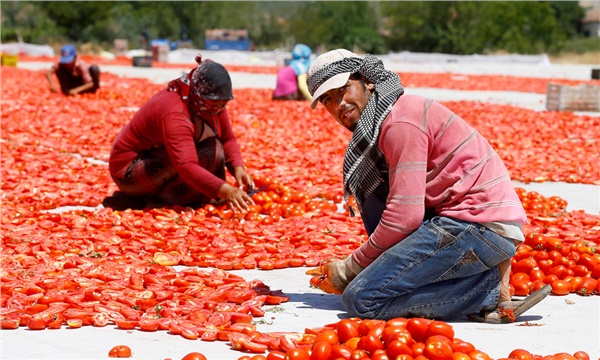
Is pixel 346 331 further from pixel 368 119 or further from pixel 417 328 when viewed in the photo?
pixel 368 119

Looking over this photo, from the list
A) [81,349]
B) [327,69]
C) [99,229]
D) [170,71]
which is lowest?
[170,71]

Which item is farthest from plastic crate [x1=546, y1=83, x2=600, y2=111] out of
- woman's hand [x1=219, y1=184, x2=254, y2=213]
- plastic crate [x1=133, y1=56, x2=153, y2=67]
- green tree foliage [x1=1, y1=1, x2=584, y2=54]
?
green tree foliage [x1=1, y1=1, x2=584, y2=54]

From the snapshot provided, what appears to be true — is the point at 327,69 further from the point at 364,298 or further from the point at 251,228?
the point at 251,228

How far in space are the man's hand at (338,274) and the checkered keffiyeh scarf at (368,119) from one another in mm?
385

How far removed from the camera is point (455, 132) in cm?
415

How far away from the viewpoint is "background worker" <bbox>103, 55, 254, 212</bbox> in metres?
6.72

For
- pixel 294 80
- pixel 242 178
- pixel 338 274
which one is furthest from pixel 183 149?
pixel 294 80

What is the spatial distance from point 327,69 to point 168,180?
3328mm

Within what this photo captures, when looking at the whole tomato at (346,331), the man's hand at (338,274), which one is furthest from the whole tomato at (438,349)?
the man's hand at (338,274)

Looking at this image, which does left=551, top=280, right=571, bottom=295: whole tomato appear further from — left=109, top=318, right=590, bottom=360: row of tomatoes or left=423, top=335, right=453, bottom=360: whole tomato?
left=423, top=335, right=453, bottom=360: whole tomato

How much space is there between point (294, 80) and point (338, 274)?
1337cm

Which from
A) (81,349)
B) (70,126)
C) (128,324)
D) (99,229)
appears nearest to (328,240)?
(99,229)

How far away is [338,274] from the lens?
448 centimetres

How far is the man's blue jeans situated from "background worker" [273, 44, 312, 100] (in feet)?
→ 41.5
